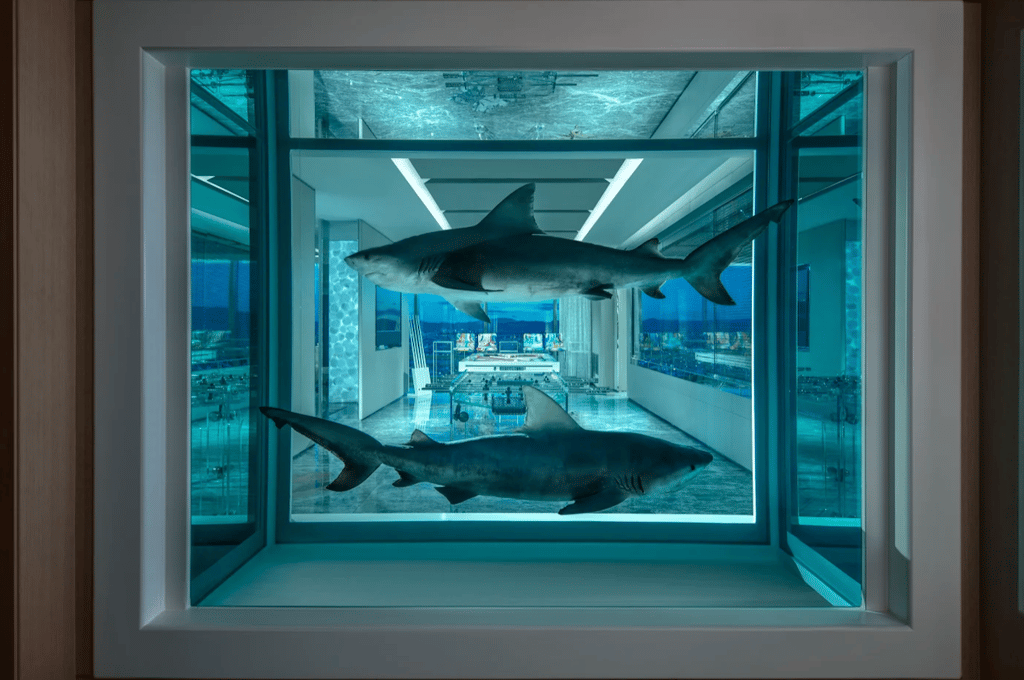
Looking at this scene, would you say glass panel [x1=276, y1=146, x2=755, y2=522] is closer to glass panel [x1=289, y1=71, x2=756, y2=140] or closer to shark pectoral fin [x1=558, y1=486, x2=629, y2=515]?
shark pectoral fin [x1=558, y1=486, x2=629, y2=515]

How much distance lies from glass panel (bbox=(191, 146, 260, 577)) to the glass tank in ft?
0.03

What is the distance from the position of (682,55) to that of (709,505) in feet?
5.26

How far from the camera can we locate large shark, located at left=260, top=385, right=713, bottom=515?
192 centimetres

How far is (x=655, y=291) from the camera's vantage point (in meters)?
2.02

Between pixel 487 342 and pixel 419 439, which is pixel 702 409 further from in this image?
pixel 419 439

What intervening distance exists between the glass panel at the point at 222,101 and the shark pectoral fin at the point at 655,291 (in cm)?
153

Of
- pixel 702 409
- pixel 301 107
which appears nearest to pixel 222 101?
pixel 301 107

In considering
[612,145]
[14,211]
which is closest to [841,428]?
[612,145]

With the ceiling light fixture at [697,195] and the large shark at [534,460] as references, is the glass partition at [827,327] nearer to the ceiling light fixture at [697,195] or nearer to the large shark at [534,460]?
the ceiling light fixture at [697,195]

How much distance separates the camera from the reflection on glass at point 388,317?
6.69 feet

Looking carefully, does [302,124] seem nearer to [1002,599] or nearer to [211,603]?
[211,603]

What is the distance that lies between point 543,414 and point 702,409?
0.66 metres

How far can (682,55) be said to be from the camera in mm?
1724

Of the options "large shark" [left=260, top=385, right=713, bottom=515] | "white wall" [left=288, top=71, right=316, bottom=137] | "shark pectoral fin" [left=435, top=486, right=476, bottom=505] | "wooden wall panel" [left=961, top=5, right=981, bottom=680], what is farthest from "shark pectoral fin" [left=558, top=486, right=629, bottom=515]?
"white wall" [left=288, top=71, right=316, bottom=137]
